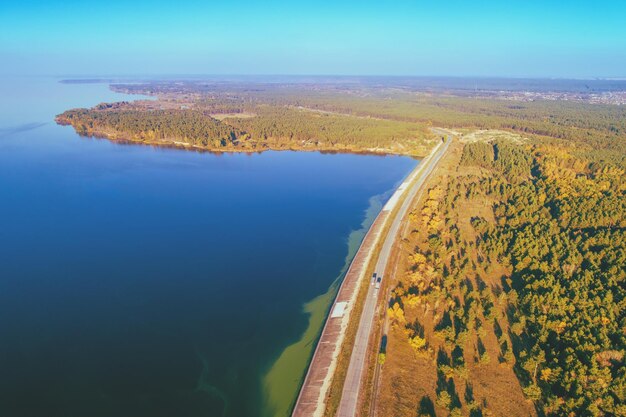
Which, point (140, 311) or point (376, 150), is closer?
point (140, 311)

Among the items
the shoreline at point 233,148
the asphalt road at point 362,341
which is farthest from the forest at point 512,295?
the shoreline at point 233,148

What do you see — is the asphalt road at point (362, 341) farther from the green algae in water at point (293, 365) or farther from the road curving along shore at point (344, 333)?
the green algae in water at point (293, 365)

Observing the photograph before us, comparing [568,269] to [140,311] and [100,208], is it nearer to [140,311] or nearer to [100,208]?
[140,311]

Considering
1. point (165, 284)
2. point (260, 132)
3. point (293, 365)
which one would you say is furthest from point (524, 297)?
point (260, 132)

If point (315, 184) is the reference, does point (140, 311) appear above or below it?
below

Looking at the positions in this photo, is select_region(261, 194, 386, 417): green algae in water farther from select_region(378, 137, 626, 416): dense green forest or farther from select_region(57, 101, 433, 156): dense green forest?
select_region(57, 101, 433, 156): dense green forest

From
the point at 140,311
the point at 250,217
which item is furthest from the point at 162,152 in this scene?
the point at 140,311

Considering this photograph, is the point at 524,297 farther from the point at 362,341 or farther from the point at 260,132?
the point at 260,132
